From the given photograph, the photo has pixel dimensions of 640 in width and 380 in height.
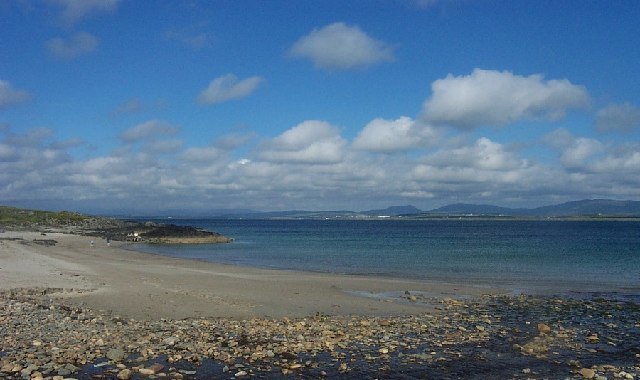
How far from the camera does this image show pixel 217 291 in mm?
25547

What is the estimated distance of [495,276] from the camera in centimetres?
3656

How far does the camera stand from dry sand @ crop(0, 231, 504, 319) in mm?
20016

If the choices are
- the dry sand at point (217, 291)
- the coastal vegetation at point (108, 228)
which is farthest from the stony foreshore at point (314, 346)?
the coastal vegetation at point (108, 228)

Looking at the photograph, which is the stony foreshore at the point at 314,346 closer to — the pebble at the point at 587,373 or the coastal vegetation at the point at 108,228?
the pebble at the point at 587,373

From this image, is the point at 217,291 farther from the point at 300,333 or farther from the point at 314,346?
the point at 314,346

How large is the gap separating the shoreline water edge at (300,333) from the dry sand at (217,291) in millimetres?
103

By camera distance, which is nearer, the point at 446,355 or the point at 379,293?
the point at 446,355

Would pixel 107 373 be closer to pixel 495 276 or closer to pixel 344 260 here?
pixel 495 276

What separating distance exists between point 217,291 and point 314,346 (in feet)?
41.1

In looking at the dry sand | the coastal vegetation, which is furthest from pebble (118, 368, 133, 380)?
the coastal vegetation

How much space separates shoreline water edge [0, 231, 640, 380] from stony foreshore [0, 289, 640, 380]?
0.03 metres

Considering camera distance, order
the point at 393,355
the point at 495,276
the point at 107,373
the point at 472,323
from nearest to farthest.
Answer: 1. the point at 107,373
2. the point at 393,355
3. the point at 472,323
4. the point at 495,276

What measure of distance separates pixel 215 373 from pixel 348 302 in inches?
471

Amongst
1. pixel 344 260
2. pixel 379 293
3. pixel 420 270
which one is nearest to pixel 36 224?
pixel 344 260
